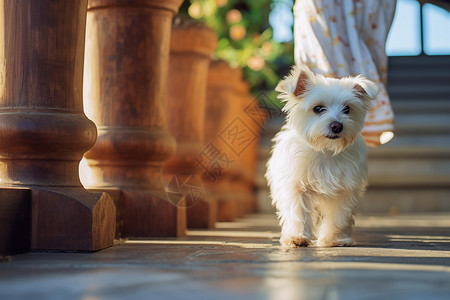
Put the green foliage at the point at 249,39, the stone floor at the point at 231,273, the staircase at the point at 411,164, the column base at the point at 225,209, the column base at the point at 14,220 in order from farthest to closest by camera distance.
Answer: the green foliage at the point at 249,39, the staircase at the point at 411,164, the column base at the point at 225,209, the column base at the point at 14,220, the stone floor at the point at 231,273

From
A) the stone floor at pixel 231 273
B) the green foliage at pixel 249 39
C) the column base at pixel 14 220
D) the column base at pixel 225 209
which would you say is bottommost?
the column base at pixel 225 209

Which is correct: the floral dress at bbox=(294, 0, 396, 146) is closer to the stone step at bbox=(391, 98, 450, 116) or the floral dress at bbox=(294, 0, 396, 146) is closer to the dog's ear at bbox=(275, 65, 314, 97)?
the dog's ear at bbox=(275, 65, 314, 97)

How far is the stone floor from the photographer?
1154mm

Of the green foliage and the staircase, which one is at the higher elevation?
the green foliage

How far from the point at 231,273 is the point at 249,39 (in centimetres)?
503

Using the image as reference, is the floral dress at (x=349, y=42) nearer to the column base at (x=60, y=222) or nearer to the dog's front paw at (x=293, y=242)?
the dog's front paw at (x=293, y=242)

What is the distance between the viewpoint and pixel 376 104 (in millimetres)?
2740

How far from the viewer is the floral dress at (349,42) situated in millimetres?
2719

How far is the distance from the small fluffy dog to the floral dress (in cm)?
43

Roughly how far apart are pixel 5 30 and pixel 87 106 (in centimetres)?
76

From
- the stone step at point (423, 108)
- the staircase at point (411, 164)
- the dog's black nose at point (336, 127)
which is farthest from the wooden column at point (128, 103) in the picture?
the stone step at point (423, 108)

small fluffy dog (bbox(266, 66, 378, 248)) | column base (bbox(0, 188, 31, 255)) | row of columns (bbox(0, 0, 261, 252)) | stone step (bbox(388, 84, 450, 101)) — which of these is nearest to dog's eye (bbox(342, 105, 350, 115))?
small fluffy dog (bbox(266, 66, 378, 248))

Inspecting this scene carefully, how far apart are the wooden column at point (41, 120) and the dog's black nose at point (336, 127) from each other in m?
0.75

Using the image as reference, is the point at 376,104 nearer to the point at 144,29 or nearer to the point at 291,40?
the point at 144,29
